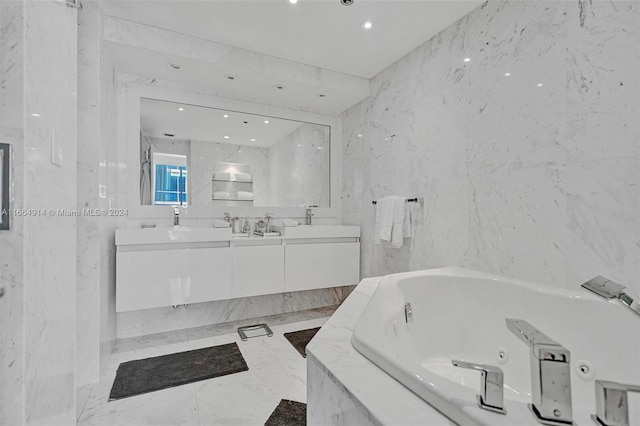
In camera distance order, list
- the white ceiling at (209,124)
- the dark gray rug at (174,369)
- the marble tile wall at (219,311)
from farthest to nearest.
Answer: the white ceiling at (209,124) < the marble tile wall at (219,311) < the dark gray rug at (174,369)

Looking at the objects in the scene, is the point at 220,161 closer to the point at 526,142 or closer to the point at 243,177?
the point at 243,177

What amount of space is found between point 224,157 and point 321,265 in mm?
1364

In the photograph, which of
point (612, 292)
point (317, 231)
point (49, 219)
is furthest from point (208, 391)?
point (612, 292)

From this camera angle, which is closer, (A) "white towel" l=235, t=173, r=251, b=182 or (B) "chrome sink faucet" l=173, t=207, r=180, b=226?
(B) "chrome sink faucet" l=173, t=207, r=180, b=226

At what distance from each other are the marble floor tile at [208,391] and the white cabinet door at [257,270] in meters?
0.39

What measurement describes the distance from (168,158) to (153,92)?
551 millimetres

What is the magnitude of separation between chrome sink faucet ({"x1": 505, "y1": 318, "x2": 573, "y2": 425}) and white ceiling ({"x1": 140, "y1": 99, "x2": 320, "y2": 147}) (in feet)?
9.06

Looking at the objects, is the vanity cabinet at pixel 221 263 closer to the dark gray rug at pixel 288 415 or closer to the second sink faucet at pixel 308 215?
the second sink faucet at pixel 308 215

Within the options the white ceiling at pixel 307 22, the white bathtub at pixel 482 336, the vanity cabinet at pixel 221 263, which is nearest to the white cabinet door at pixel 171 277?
the vanity cabinet at pixel 221 263

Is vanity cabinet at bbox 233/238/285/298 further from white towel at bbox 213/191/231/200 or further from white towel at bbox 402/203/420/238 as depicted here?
white towel at bbox 402/203/420/238

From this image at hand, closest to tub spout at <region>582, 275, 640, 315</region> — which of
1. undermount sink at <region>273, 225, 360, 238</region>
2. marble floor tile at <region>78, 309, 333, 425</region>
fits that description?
marble floor tile at <region>78, 309, 333, 425</region>

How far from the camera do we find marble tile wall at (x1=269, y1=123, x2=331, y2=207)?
10.0 feet

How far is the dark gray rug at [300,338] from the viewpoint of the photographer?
2307 millimetres

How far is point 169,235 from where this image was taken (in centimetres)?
227
